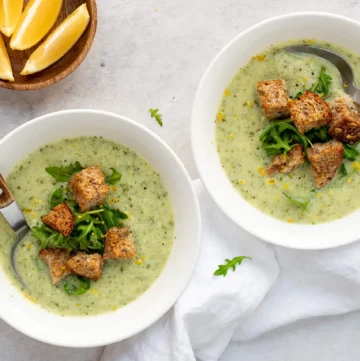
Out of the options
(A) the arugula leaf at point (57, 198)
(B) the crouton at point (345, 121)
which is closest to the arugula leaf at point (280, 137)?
(B) the crouton at point (345, 121)

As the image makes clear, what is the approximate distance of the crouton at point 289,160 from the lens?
293cm

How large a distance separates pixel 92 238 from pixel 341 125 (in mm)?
1336

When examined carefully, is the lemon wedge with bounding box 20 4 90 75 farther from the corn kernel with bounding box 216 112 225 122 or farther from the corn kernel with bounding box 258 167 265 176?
the corn kernel with bounding box 258 167 265 176

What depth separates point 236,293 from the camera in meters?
3.12

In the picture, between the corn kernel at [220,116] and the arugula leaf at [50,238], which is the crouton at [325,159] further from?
the arugula leaf at [50,238]

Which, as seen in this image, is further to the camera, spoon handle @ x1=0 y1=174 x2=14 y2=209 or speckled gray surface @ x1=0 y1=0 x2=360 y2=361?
speckled gray surface @ x1=0 y1=0 x2=360 y2=361

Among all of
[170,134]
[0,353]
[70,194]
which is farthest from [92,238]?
[0,353]

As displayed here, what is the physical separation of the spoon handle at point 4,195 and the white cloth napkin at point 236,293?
978mm

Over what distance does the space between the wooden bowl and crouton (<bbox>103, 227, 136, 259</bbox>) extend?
2.70ft

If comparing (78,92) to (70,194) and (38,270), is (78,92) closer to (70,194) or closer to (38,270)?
(70,194)

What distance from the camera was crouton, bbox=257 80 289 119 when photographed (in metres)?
2.81

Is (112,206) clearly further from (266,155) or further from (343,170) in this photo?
(343,170)

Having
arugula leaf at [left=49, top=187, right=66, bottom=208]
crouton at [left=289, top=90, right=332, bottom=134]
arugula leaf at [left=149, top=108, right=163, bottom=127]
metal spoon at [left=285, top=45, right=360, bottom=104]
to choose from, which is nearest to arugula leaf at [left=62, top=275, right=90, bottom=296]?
arugula leaf at [left=49, top=187, right=66, bottom=208]

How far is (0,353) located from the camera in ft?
10.6
